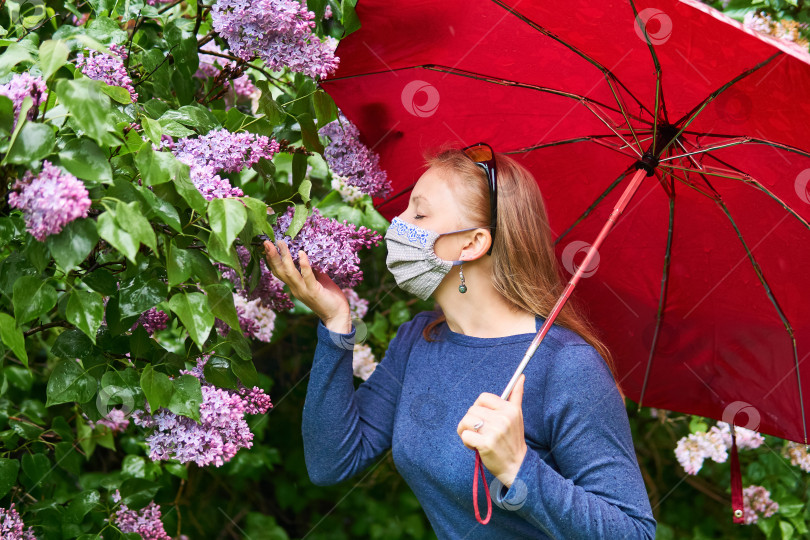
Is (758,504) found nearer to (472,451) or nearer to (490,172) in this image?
(472,451)

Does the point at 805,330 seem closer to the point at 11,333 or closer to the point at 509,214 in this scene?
the point at 509,214

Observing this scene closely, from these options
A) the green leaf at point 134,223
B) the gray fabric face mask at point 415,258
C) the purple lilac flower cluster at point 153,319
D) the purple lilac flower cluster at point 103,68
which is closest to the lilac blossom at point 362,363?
the gray fabric face mask at point 415,258

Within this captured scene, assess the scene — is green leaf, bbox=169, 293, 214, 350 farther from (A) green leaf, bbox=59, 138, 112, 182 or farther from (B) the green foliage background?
(A) green leaf, bbox=59, 138, 112, 182

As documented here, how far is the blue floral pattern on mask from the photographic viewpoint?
1773mm

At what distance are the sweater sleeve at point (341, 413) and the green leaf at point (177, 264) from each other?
0.55 m

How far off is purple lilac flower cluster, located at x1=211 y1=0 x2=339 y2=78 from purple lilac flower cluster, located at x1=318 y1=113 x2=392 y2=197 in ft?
1.07

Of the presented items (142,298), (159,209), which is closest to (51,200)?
(159,209)

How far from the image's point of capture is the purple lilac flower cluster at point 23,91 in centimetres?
118

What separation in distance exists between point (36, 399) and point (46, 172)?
1494 millimetres

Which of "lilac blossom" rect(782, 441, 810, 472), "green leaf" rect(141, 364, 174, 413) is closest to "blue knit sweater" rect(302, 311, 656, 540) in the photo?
"green leaf" rect(141, 364, 174, 413)

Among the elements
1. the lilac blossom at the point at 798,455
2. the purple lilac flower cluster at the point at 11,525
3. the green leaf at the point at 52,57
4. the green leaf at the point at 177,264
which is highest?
the green leaf at the point at 52,57

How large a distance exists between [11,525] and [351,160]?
111cm

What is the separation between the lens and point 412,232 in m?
1.79

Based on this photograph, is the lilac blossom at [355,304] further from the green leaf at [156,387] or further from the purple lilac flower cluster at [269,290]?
the green leaf at [156,387]
